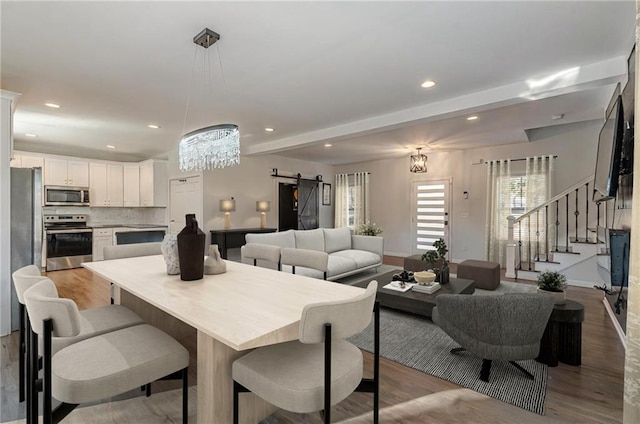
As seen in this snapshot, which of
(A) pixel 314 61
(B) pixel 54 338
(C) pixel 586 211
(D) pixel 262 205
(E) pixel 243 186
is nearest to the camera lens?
(B) pixel 54 338

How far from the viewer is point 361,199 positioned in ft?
28.6

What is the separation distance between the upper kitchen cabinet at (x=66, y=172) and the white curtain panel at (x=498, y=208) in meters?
8.67

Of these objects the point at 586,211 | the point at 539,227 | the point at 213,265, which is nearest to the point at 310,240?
the point at 213,265

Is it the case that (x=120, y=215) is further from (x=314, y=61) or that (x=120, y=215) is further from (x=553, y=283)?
(x=553, y=283)

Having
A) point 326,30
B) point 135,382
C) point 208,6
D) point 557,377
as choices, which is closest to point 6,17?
point 208,6

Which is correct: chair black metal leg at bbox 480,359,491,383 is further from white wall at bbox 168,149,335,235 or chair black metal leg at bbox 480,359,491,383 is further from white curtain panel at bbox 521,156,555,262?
white wall at bbox 168,149,335,235

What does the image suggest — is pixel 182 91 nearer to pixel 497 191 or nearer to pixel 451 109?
pixel 451 109

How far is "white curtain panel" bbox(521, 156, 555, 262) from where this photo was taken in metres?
5.71

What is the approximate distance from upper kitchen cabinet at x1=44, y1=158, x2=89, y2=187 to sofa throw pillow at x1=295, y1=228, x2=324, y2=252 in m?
4.90

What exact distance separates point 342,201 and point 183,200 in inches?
174

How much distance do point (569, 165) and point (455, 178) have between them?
208 cm

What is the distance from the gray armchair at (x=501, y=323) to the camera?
208 cm

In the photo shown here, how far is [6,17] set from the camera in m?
2.07

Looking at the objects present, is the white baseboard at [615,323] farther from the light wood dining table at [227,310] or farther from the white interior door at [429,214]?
the white interior door at [429,214]
